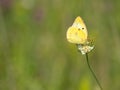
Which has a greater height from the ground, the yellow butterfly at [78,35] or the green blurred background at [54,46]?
the yellow butterfly at [78,35]

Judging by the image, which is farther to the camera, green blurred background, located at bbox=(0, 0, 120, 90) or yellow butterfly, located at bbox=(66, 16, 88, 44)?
green blurred background, located at bbox=(0, 0, 120, 90)

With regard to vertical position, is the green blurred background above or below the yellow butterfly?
below

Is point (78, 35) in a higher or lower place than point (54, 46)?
higher

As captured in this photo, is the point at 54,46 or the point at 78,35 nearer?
the point at 78,35

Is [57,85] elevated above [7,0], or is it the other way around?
[7,0]

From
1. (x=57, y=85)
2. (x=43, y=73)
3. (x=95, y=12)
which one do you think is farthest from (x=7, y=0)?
(x=57, y=85)

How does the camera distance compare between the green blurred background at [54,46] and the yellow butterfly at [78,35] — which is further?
the green blurred background at [54,46]

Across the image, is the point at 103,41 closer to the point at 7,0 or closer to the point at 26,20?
the point at 26,20

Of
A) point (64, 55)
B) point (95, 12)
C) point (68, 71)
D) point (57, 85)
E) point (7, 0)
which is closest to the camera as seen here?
point (57, 85)
